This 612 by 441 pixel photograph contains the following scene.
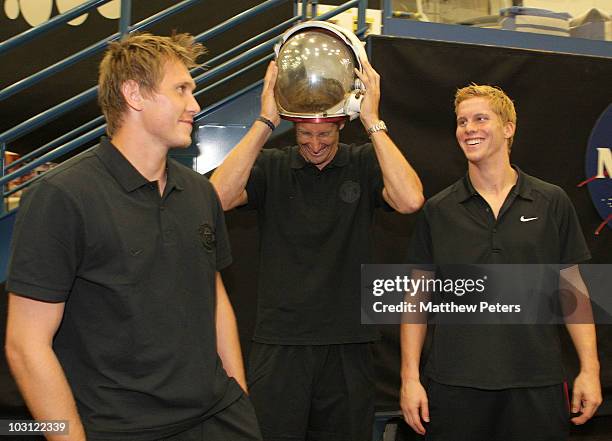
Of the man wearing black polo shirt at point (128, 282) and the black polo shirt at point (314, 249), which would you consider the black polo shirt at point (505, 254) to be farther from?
the man wearing black polo shirt at point (128, 282)

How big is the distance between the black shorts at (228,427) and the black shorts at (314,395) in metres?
0.60

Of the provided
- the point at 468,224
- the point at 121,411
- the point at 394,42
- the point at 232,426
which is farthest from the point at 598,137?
the point at 121,411

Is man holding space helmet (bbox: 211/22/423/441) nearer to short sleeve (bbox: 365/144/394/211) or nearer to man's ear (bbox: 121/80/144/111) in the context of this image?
short sleeve (bbox: 365/144/394/211)

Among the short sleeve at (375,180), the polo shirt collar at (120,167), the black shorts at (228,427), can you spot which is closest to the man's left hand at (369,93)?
the short sleeve at (375,180)

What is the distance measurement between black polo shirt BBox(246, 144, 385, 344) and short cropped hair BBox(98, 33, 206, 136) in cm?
89

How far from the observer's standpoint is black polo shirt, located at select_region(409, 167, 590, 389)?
247 cm

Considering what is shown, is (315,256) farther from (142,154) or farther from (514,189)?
(142,154)

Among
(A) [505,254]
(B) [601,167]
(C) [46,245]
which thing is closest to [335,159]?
(A) [505,254]

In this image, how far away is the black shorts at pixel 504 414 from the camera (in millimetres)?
2438

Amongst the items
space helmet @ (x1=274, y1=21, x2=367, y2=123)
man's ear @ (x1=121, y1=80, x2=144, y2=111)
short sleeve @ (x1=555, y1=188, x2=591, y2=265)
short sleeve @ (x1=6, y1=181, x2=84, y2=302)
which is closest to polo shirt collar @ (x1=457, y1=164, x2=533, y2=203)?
short sleeve @ (x1=555, y1=188, x2=591, y2=265)

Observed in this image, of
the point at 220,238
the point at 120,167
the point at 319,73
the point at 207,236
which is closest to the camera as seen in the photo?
the point at 120,167

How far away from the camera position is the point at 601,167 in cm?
403

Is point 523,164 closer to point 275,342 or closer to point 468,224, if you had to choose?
point 468,224

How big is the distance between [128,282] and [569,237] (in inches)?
63.8
